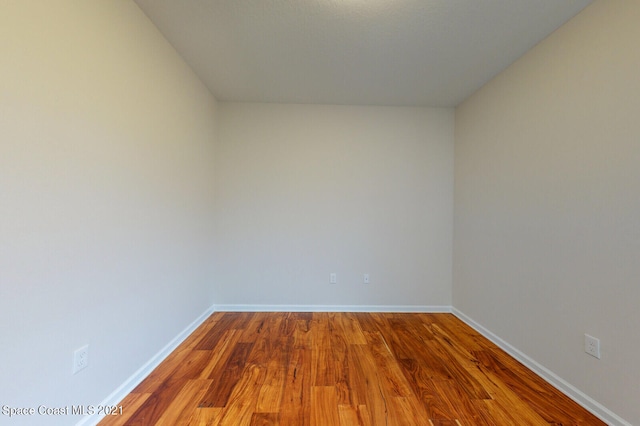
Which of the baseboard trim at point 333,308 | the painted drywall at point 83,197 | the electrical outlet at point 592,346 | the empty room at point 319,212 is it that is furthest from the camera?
the baseboard trim at point 333,308

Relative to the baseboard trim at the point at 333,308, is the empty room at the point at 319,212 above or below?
above

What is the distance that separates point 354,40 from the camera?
6.98 feet

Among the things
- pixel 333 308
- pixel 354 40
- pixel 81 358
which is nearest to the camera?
pixel 81 358

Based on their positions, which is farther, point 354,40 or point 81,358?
point 354,40

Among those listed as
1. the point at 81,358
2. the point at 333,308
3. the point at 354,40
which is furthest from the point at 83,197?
the point at 333,308

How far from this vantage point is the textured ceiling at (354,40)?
1.81 metres

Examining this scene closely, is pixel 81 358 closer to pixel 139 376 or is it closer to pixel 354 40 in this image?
pixel 139 376

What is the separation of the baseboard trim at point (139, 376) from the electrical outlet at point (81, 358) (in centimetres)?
27

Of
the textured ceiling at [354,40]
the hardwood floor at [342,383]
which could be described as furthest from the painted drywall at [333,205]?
the hardwood floor at [342,383]

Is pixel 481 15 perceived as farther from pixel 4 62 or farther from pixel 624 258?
pixel 4 62

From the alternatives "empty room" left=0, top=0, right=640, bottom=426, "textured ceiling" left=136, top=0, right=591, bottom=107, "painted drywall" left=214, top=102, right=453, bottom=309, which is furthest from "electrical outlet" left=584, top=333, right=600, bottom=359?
"textured ceiling" left=136, top=0, right=591, bottom=107

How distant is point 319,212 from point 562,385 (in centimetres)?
250

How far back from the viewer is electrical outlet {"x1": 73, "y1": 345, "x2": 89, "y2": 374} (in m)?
1.40

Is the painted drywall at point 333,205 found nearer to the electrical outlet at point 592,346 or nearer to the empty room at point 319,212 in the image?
the empty room at point 319,212
